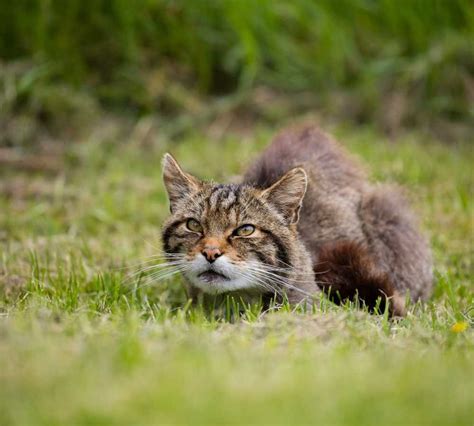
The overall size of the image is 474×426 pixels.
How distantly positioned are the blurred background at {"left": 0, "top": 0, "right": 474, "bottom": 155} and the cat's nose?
4.26m

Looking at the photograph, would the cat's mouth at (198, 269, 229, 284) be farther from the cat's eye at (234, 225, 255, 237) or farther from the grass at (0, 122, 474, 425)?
the cat's eye at (234, 225, 255, 237)

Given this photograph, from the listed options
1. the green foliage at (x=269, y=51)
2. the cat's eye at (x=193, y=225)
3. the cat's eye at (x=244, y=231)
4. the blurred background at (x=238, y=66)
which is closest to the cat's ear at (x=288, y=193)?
the cat's eye at (x=244, y=231)

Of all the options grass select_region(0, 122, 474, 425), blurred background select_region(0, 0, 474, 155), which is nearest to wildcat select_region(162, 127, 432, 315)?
grass select_region(0, 122, 474, 425)

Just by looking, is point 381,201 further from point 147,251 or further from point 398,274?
point 147,251

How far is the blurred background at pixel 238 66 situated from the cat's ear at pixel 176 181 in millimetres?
3534

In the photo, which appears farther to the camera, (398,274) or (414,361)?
(398,274)

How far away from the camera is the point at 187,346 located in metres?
2.96

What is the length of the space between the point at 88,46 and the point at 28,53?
0.71 metres

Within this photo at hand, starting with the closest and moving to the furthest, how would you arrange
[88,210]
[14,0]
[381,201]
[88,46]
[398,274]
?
[398,274] → [381,201] → [88,210] → [14,0] → [88,46]

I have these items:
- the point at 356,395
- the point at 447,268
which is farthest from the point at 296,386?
the point at 447,268

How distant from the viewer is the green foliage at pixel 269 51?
8523 mm

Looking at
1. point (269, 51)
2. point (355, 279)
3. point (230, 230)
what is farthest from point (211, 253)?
point (269, 51)

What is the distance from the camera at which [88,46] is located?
28.8 feet

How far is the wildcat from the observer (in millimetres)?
4344
